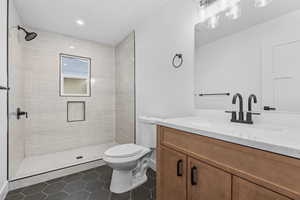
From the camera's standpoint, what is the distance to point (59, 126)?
2.63 m

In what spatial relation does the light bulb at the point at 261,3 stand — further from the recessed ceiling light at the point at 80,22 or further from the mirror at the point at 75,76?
the mirror at the point at 75,76

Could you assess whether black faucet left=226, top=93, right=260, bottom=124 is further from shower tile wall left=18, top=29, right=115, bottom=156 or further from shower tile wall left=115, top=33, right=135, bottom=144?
shower tile wall left=18, top=29, right=115, bottom=156

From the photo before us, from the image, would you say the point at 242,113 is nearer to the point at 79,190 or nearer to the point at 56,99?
the point at 79,190

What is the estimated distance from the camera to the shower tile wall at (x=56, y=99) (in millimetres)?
2387

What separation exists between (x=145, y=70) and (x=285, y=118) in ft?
5.61

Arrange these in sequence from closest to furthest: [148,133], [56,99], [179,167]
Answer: [179,167]
[148,133]
[56,99]

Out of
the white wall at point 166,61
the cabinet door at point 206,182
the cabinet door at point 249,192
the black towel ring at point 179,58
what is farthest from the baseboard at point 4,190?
the black towel ring at point 179,58

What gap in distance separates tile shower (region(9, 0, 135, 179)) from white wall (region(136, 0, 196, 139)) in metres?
0.38

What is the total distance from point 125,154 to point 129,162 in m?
0.10

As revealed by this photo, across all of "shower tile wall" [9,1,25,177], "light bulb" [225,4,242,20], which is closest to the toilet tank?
"light bulb" [225,4,242,20]

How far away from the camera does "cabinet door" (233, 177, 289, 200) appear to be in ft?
1.83

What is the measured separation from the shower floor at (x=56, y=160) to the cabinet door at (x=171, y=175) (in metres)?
1.44

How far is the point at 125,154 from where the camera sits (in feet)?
5.11

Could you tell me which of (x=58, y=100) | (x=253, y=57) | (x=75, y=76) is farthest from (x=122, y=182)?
(x=75, y=76)
